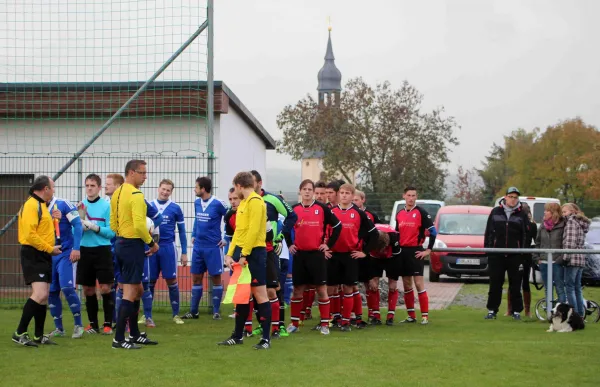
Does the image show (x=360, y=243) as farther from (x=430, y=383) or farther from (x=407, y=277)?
(x=430, y=383)

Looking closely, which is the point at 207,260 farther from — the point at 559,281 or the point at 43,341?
the point at 559,281

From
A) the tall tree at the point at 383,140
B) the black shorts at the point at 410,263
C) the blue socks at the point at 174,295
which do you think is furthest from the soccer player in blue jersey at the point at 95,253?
the tall tree at the point at 383,140

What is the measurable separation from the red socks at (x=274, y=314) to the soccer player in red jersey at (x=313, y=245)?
72 cm

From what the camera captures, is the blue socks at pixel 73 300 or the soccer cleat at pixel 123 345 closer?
the soccer cleat at pixel 123 345

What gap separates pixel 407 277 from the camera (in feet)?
41.4

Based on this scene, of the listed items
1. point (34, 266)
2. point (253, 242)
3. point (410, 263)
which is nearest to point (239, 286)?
point (253, 242)

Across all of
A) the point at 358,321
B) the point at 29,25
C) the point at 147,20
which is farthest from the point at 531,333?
the point at 29,25

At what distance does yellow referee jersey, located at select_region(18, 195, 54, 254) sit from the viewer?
9750 mm

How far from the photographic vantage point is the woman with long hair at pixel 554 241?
516 inches

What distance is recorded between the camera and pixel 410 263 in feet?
41.0

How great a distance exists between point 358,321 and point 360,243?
1144 mm

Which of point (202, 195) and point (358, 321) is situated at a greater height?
point (202, 195)

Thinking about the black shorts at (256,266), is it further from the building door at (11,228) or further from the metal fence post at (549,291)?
the building door at (11,228)

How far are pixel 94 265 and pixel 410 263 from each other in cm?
445
